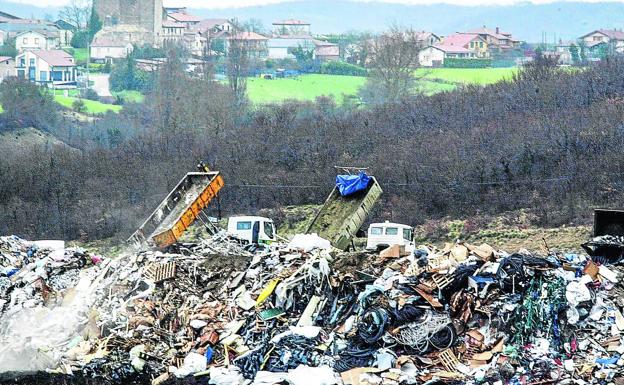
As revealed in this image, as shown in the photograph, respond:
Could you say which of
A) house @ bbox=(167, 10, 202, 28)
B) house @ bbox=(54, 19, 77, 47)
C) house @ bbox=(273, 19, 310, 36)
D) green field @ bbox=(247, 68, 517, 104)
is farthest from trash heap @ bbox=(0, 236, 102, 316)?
house @ bbox=(273, 19, 310, 36)

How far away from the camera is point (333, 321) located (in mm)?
16031

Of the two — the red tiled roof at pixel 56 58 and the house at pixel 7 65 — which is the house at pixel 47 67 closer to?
the red tiled roof at pixel 56 58

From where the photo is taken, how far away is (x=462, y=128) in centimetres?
3388

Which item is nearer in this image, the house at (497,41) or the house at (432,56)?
the house at (432,56)

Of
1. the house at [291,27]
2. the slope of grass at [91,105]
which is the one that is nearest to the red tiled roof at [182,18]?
the house at [291,27]

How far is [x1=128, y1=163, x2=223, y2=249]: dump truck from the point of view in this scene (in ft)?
A: 64.8

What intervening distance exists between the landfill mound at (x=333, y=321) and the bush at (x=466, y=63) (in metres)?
52.4

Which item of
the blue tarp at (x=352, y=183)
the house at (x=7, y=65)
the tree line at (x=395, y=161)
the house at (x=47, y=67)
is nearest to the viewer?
the blue tarp at (x=352, y=183)

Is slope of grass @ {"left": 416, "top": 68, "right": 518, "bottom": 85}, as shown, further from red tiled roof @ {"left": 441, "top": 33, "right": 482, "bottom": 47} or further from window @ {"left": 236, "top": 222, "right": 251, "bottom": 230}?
window @ {"left": 236, "top": 222, "right": 251, "bottom": 230}

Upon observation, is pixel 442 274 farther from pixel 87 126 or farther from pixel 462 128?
pixel 87 126

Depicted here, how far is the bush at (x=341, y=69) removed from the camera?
6719cm

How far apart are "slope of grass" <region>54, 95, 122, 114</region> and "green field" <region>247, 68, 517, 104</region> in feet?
21.5

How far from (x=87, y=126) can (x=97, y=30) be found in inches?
1483

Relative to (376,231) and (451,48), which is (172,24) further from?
(376,231)
